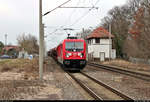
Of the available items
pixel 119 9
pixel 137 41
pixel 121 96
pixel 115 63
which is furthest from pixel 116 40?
pixel 121 96

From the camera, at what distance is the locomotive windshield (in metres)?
20.1

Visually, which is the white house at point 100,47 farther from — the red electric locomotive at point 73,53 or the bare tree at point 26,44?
the red electric locomotive at point 73,53

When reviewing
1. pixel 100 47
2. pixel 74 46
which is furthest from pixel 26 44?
pixel 74 46

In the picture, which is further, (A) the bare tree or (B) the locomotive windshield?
(A) the bare tree

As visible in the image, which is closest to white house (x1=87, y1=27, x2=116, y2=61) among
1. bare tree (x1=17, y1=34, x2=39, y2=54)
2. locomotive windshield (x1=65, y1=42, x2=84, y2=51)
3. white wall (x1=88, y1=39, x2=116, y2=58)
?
white wall (x1=88, y1=39, x2=116, y2=58)

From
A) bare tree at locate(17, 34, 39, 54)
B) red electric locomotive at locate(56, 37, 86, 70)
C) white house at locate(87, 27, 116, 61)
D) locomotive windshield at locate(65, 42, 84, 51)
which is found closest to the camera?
red electric locomotive at locate(56, 37, 86, 70)

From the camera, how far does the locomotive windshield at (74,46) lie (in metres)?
20.1

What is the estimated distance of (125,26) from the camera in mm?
54531

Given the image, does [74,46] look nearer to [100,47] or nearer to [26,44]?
[100,47]

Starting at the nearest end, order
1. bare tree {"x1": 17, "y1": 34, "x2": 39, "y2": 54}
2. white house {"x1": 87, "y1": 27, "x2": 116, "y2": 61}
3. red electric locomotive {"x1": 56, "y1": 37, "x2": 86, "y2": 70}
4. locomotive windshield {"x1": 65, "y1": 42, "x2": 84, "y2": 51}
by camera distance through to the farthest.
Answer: red electric locomotive {"x1": 56, "y1": 37, "x2": 86, "y2": 70}
locomotive windshield {"x1": 65, "y1": 42, "x2": 84, "y2": 51}
white house {"x1": 87, "y1": 27, "x2": 116, "y2": 61}
bare tree {"x1": 17, "y1": 34, "x2": 39, "y2": 54}

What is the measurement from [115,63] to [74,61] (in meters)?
17.0

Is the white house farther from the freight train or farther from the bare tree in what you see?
the freight train

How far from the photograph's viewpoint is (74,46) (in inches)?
797

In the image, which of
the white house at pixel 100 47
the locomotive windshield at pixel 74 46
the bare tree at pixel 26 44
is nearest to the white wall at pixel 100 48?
the white house at pixel 100 47
